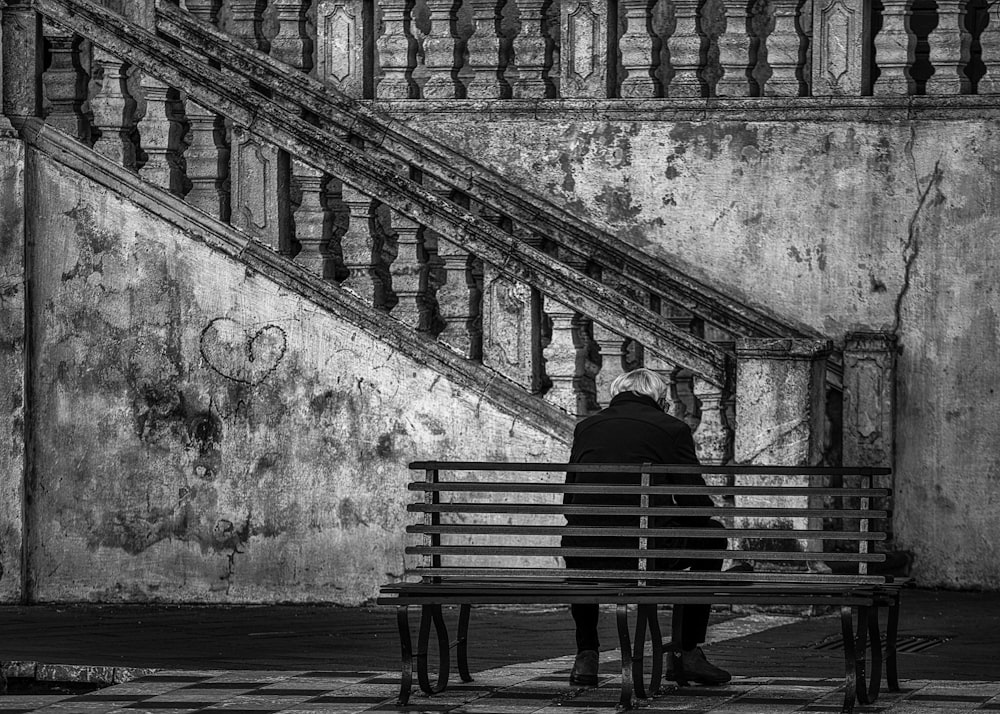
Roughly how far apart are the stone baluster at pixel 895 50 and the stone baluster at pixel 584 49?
157 cm

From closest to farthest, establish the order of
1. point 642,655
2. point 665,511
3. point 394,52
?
point 642,655 < point 665,511 < point 394,52

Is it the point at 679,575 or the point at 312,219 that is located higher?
the point at 312,219

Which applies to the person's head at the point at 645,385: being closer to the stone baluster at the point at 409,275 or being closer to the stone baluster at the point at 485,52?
the stone baluster at the point at 409,275

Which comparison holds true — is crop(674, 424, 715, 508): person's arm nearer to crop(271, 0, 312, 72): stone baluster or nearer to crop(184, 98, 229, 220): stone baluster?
crop(184, 98, 229, 220): stone baluster

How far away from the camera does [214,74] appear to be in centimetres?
1027

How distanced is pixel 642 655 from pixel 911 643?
2.13 m

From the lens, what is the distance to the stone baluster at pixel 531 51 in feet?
38.2

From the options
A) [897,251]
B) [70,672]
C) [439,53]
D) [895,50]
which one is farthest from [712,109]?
[70,672]

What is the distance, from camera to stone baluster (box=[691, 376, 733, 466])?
988 cm

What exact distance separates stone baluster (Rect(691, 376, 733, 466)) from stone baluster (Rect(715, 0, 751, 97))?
81.8 inches

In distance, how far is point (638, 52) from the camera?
1139cm

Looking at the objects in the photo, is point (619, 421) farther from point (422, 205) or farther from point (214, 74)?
point (214, 74)

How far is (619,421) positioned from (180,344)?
3.20 metres

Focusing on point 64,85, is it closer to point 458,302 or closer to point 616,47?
point 458,302
